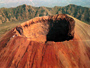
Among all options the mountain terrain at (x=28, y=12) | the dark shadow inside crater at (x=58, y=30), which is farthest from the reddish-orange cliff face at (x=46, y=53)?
the mountain terrain at (x=28, y=12)

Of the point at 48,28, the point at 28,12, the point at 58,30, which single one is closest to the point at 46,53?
the point at 58,30

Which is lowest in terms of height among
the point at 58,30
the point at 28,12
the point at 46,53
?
the point at 28,12

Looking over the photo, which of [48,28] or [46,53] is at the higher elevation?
[46,53]

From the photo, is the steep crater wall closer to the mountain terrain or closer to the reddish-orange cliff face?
the reddish-orange cliff face

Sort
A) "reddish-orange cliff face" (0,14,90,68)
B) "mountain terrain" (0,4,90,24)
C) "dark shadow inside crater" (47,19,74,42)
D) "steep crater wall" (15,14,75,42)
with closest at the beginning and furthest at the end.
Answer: "reddish-orange cliff face" (0,14,90,68) < "steep crater wall" (15,14,75,42) < "dark shadow inside crater" (47,19,74,42) < "mountain terrain" (0,4,90,24)

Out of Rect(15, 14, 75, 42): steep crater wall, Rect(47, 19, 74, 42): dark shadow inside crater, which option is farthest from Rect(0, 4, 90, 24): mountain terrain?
Rect(15, 14, 75, 42): steep crater wall

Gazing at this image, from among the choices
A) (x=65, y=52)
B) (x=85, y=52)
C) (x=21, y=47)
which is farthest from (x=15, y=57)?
(x=85, y=52)

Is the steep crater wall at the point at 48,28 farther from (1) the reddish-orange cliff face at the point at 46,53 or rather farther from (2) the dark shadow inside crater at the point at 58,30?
(1) the reddish-orange cliff face at the point at 46,53

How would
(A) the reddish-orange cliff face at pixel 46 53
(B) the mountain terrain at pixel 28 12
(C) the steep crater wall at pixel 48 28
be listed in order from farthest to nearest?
(B) the mountain terrain at pixel 28 12 → (C) the steep crater wall at pixel 48 28 → (A) the reddish-orange cliff face at pixel 46 53

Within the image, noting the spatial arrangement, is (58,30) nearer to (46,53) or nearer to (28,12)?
(46,53)
